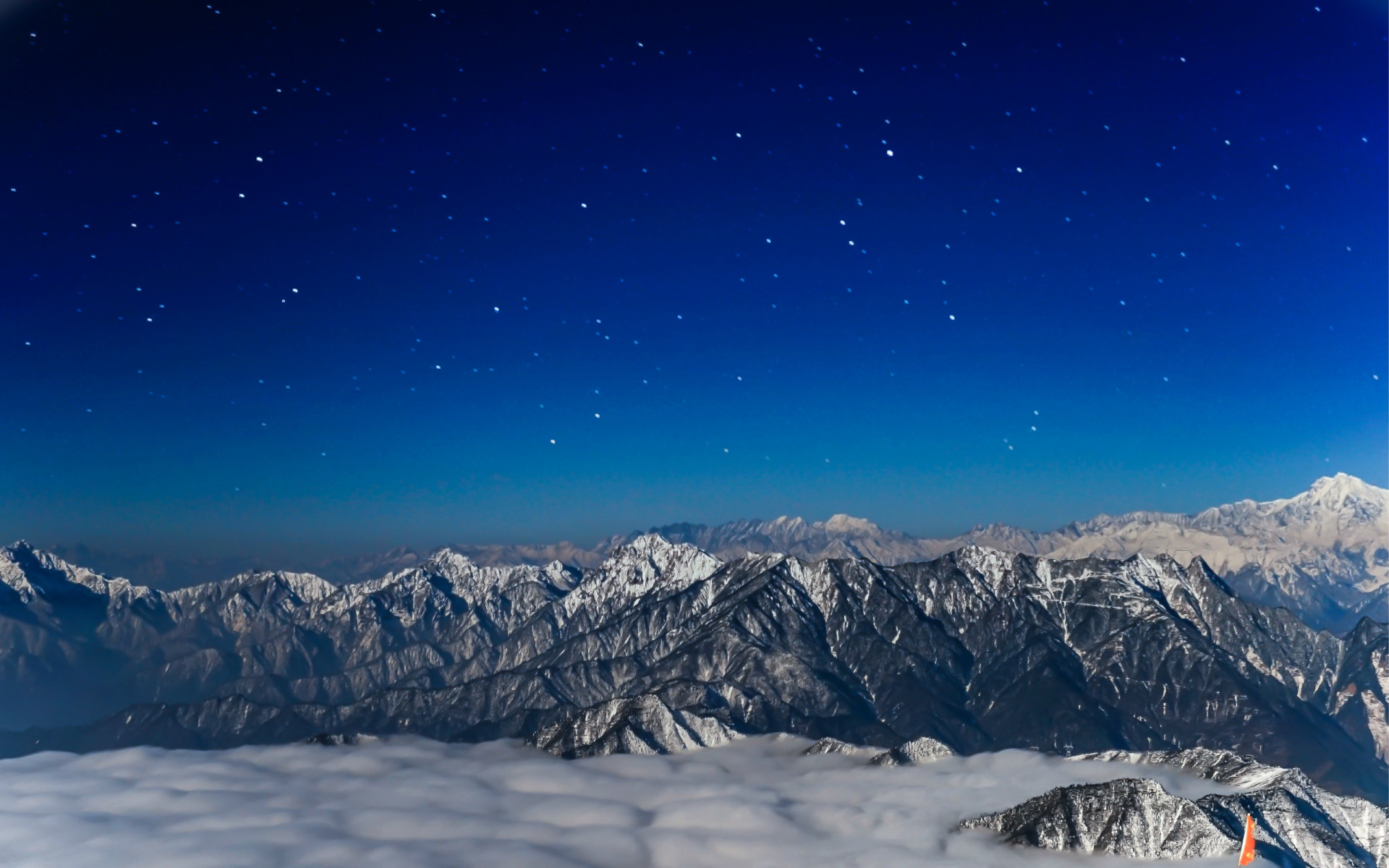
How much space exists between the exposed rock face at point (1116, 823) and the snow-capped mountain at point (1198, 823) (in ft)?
0.49

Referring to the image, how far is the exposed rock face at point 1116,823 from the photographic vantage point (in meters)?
151

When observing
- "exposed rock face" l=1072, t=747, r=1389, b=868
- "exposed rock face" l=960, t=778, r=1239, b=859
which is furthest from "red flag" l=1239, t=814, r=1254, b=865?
"exposed rock face" l=1072, t=747, r=1389, b=868

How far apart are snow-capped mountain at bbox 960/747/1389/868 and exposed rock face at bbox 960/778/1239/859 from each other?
5.9 inches

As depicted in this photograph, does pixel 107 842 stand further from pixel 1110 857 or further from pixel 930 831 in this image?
pixel 1110 857

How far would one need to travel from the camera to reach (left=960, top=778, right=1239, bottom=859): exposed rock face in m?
151

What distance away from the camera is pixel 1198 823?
152750mm

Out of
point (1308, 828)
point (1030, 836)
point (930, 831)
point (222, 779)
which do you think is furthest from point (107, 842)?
point (1308, 828)

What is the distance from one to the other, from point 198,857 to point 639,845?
244 feet

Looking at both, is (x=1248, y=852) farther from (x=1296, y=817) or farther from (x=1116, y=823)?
(x=1296, y=817)

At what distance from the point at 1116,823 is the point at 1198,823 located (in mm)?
13200

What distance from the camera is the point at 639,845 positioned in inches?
6781

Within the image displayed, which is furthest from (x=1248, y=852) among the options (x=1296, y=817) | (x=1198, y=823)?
(x=1296, y=817)

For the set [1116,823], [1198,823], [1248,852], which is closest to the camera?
[1248,852]

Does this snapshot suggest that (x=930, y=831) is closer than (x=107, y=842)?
No
